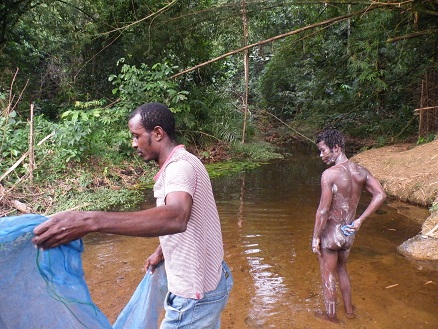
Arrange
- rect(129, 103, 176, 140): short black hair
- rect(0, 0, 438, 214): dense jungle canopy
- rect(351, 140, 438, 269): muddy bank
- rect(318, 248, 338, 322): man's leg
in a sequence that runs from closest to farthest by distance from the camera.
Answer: rect(129, 103, 176, 140): short black hair → rect(318, 248, 338, 322): man's leg → rect(351, 140, 438, 269): muddy bank → rect(0, 0, 438, 214): dense jungle canopy

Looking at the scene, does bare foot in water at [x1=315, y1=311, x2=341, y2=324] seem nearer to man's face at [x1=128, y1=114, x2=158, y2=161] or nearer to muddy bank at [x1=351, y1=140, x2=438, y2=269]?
muddy bank at [x1=351, y1=140, x2=438, y2=269]

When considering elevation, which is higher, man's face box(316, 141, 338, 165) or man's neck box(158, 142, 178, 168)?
man's neck box(158, 142, 178, 168)

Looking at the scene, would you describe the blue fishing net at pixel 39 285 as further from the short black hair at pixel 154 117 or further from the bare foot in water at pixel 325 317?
the bare foot in water at pixel 325 317

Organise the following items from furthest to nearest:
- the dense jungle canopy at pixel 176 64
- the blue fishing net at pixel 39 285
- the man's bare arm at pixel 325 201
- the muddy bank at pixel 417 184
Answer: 1. the dense jungle canopy at pixel 176 64
2. the muddy bank at pixel 417 184
3. the man's bare arm at pixel 325 201
4. the blue fishing net at pixel 39 285

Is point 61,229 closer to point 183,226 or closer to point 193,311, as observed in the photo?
point 183,226

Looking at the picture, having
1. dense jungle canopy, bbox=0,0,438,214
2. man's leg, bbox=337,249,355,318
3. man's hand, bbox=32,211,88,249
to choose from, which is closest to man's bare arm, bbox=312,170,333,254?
man's leg, bbox=337,249,355,318

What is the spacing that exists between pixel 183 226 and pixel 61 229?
0.45 metres

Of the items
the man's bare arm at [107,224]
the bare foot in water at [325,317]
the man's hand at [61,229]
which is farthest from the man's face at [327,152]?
the man's hand at [61,229]

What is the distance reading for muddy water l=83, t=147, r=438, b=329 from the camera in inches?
149

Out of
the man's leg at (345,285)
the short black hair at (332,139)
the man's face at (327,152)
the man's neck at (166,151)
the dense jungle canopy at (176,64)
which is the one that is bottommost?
the man's leg at (345,285)

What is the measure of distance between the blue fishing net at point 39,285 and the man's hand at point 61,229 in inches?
6.0

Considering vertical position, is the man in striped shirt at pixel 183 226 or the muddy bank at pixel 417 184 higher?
the man in striped shirt at pixel 183 226

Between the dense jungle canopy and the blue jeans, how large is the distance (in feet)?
20.2

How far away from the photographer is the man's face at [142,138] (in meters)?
1.97
